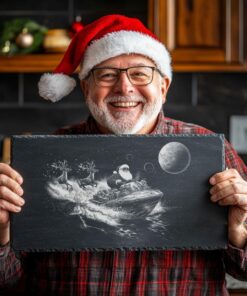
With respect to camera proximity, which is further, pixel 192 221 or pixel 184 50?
pixel 184 50

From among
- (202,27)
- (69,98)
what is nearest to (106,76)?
(202,27)

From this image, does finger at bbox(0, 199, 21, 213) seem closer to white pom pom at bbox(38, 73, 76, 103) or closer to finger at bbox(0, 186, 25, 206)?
finger at bbox(0, 186, 25, 206)

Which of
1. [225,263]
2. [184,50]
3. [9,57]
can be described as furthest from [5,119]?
[225,263]

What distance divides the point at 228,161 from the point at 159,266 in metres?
0.32

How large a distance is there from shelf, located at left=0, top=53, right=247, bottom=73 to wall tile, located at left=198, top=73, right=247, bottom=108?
27cm

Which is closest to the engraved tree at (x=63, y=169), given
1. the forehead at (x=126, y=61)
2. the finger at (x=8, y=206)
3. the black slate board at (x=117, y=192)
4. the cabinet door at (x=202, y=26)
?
the black slate board at (x=117, y=192)

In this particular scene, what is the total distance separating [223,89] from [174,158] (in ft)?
5.43

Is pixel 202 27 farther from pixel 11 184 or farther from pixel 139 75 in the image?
pixel 11 184

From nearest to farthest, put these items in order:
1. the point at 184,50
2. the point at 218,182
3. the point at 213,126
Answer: the point at 218,182, the point at 184,50, the point at 213,126

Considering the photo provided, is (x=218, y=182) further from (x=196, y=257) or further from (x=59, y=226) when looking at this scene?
(x=59, y=226)

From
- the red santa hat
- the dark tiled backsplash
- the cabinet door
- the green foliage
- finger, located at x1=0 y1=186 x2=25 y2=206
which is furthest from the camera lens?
the dark tiled backsplash

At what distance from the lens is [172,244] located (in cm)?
130

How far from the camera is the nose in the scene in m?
1.45

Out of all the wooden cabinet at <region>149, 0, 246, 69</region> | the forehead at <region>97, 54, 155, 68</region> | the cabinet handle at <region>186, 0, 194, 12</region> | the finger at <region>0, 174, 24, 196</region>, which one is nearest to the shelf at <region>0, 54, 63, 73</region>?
the wooden cabinet at <region>149, 0, 246, 69</region>
